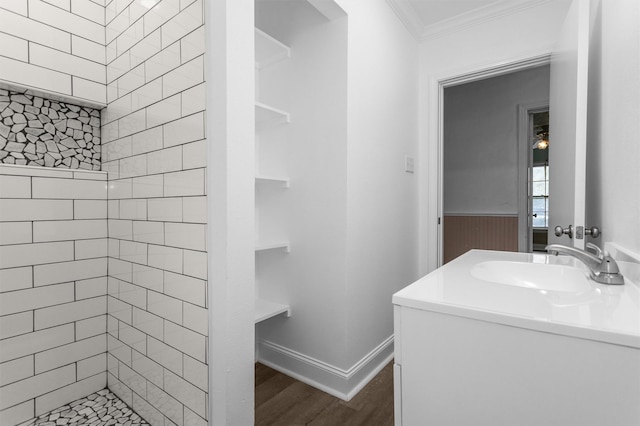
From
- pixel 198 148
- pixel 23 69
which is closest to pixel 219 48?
pixel 198 148

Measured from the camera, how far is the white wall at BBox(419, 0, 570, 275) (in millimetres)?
2219

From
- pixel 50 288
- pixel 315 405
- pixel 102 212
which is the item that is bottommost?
pixel 315 405

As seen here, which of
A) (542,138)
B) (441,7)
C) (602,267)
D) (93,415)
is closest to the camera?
(602,267)

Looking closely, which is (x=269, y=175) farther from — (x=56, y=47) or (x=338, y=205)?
(x=56, y=47)

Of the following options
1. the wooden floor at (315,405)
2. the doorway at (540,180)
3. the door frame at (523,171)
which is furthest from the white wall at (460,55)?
the doorway at (540,180)

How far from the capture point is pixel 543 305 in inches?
30.6

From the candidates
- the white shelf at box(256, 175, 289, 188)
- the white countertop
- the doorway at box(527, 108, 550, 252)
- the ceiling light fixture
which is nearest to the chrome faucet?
the white countertop

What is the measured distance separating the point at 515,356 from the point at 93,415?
1534 millimetres

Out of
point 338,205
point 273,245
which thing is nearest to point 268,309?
point 273,245

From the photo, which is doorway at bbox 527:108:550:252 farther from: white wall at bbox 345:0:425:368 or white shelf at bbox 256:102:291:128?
white shelf at bbox 256:102:291:128

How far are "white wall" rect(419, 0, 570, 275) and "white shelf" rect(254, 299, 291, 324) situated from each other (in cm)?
122

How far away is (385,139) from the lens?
2176mm

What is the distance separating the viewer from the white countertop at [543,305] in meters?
0.65

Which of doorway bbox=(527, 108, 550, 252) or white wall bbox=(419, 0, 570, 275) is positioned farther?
A: doorway bbox=(527, 108, 550, 252)
